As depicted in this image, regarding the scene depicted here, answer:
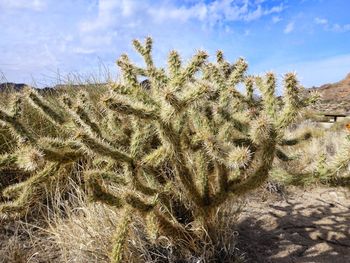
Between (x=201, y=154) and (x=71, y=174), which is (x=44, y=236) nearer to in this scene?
(x=71, y=174)

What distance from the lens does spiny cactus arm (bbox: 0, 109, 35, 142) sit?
3.00m

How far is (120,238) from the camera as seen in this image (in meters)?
2.35

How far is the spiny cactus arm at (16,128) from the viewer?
3.00 meters

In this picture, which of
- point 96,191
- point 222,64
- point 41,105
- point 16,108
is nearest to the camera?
point 96,191

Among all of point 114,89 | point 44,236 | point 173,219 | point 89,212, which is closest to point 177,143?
point 114,89

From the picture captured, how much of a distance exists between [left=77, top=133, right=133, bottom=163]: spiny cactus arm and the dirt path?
4.32 feet

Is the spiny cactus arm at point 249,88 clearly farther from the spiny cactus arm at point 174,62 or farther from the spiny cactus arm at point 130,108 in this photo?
the spiny cactus arm at point 130,108

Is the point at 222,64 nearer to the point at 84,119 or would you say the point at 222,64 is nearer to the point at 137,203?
the point at 84,119

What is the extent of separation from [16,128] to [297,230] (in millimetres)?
2432

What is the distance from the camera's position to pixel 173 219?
2828 millimetres

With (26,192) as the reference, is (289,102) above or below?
above

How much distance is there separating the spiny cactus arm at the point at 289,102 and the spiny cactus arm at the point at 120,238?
3.31 ft

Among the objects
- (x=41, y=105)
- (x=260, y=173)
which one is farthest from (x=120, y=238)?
(x=41, y=105)

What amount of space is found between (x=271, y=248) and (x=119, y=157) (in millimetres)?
1560
